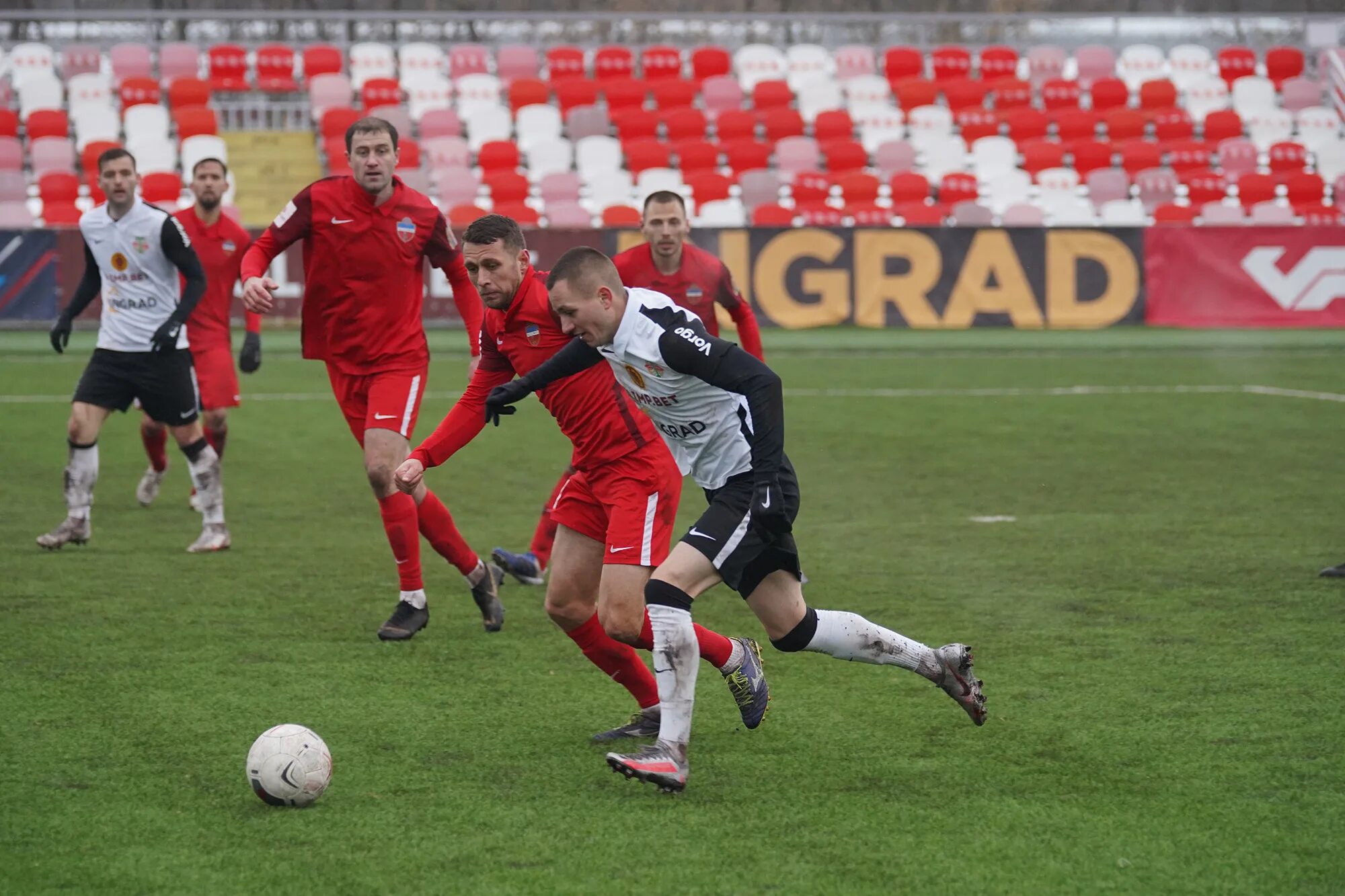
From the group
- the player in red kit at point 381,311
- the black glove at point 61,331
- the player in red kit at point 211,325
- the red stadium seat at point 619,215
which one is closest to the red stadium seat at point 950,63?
the red stadium seat at point 619,215

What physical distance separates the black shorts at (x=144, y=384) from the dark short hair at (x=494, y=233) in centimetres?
400

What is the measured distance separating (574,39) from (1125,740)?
24.2 m

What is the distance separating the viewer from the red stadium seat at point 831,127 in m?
26.4

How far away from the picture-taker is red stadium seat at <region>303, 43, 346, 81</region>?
26.1m

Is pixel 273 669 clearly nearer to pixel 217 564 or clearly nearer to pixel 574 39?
pixel 217 564

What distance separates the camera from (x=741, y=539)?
16.3 ft

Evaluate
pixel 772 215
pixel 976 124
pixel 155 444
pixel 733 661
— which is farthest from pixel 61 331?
pixel 976 124

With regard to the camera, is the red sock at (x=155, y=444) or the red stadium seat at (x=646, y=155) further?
the red stadium seat at (x=646, y=155)

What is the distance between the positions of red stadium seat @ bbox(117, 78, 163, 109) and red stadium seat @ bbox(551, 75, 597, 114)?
6.42 metres

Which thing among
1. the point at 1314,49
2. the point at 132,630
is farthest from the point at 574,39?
the point at 132,630

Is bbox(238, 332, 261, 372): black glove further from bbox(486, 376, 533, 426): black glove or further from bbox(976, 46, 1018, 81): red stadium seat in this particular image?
bbox(976, 46, 1018, 81): red stadium seat

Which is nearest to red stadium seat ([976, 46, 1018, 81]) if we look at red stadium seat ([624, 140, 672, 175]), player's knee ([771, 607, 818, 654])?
red stadium seat ([624, 140, 672, 175])

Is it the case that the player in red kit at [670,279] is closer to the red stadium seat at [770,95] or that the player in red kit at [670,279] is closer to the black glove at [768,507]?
the black glove at [768,507]

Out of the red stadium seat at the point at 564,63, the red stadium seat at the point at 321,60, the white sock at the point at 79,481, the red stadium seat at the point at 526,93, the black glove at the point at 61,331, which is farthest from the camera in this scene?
the red stadium seat at the point at 564,63
